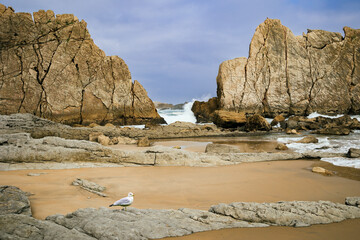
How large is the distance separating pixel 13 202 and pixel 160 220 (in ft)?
5.82

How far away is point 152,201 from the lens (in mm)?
4168

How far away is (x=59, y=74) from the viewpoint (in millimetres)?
22203

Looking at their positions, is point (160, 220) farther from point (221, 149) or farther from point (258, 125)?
point (258, 125)

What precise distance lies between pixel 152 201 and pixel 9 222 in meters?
2.30

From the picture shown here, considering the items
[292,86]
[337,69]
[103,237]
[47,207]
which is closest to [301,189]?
[103,237]

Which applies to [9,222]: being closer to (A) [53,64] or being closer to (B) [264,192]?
(B) [264,192]

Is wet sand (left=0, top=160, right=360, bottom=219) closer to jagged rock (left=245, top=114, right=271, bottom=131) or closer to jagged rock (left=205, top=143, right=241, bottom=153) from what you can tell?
jagged rock (left=205, top=143, right=241, bottom=153)

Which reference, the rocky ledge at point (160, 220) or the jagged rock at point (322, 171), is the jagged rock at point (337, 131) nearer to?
the jagged rock at point (322, 171)

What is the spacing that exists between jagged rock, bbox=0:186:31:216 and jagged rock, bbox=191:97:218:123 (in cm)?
2922

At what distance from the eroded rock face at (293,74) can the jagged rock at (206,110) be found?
3087mm

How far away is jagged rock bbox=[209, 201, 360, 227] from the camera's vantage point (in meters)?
3.01

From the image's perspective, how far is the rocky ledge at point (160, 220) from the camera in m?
2.25

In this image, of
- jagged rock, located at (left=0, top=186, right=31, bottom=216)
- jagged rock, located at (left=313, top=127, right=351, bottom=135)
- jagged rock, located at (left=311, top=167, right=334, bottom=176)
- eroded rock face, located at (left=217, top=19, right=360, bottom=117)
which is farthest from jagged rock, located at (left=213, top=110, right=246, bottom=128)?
jagged rock, located at (left=0, top=186, right=31, bottom=216)

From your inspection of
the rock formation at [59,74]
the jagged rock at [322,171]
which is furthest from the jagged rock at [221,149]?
the rock formation at [59,74]
